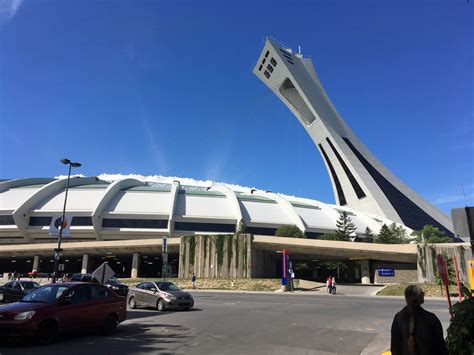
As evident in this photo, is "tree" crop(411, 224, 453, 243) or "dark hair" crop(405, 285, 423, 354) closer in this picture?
"dark hair" crop(405, 285, 423, 354)

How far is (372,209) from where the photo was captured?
9331cm

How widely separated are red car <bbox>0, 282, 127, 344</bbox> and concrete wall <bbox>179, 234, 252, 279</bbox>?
119ft

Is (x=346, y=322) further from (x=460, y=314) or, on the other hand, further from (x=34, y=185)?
(x=34, y=185)

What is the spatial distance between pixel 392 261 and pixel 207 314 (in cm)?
4140

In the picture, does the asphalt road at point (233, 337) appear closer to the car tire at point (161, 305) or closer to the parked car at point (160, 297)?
the parked car at point (160, 297)

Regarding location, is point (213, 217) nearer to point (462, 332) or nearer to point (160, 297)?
point (160, 297)

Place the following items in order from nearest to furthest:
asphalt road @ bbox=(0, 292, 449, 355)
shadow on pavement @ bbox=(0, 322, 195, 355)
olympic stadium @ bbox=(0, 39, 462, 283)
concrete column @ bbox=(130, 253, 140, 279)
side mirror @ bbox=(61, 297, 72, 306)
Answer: shadow on pavement @ bbox=(0, 322, 195, 355) → asphalt road @ bbox=(0, 292, 449, 355) → side mirror @ bbox=(61, 297, 72, 306) → olympic stadium @ bbox=(0, 39, 462, 283) → concrete column @ bbox=(130, 253, 140, 279)

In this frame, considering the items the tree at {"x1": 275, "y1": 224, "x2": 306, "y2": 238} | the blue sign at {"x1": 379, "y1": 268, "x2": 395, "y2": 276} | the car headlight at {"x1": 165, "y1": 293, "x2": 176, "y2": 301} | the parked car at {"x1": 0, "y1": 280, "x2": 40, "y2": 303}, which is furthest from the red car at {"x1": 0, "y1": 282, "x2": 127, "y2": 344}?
the tree at {"x1": 275, "y1": 224, "x2": 306, "y2": 238}

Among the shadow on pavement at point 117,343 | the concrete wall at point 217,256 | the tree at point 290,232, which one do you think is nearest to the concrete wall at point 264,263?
the concrete wall at point 217,256

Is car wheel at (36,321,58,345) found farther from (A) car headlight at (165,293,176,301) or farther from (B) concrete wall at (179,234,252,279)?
(B) concrete wall at (179,234,252,279)

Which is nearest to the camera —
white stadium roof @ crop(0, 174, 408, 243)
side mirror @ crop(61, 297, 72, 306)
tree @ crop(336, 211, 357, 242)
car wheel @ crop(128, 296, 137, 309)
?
side mirror @ crop(61, 297, 72, 306)

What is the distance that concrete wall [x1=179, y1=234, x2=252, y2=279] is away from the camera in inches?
1845

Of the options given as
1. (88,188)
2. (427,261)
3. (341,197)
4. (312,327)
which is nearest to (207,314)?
(312,327)

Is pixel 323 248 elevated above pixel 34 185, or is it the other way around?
pixel 34 185
